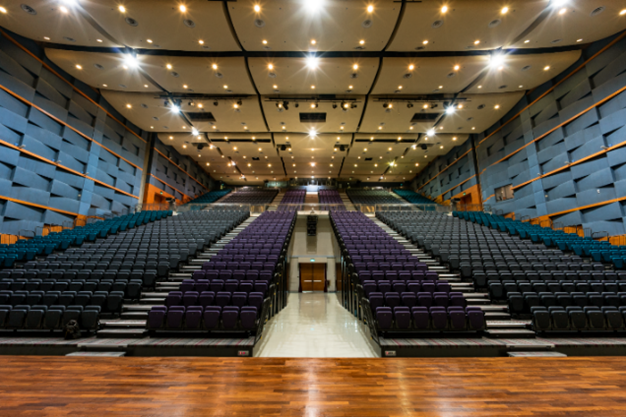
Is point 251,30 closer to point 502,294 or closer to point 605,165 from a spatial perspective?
point 502,294

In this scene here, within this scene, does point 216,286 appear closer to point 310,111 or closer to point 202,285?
point 202,285

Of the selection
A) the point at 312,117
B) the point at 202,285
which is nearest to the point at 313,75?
the point at 312,117

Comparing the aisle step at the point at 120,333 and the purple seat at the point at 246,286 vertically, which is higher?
the purple seat at the point at 246,286

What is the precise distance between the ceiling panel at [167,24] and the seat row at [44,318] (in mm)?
7113

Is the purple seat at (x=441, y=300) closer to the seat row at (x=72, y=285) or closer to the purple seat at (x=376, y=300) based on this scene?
the purple seat at (x=376, y=300)

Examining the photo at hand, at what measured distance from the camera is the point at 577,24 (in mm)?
7055

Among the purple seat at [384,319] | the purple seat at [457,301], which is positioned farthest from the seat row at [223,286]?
the purple seat at [457,301]

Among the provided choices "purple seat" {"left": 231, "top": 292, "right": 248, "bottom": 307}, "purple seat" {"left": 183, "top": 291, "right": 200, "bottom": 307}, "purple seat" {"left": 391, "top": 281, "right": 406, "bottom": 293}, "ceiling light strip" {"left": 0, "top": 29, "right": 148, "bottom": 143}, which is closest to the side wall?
"purple seat" {"left": 391, "top": 281, "right": 406, "bottom": 293}

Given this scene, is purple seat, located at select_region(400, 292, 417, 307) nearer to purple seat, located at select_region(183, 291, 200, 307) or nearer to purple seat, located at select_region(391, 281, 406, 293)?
purple seat, located at select_region(391, 281, 406, 293)

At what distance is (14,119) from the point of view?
7.70 meters

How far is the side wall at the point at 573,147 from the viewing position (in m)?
7.60

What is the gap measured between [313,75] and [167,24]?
463cm

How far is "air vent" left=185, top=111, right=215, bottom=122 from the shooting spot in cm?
1214

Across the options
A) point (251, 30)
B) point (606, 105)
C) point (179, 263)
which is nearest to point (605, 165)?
point (606, 105)
